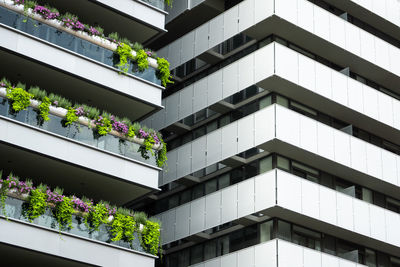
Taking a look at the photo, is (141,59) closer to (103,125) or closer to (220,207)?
(103,125)

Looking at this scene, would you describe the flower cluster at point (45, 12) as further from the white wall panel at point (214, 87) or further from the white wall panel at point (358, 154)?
the white wall panel at point (358, 154)

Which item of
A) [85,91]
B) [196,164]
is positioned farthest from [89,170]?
[196,164]

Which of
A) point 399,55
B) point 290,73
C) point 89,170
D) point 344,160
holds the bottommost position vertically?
point 89,170

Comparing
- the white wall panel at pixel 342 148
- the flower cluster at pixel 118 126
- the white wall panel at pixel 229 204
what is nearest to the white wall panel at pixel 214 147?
the white wall panel at pixel 229 204

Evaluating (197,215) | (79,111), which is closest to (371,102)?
(197,215)

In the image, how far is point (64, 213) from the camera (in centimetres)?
2906

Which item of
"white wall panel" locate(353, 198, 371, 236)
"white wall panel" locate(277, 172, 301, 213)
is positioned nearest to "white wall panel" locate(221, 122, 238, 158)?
"white wall panel" locate(277, 172, 301, 213)

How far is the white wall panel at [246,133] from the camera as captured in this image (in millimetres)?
34287

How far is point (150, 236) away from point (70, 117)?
548cm

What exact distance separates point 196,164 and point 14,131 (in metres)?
10.0

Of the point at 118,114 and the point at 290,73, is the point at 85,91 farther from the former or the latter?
the point at 290,73

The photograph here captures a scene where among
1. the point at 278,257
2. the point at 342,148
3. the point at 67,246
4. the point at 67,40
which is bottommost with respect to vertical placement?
the point at 67,246

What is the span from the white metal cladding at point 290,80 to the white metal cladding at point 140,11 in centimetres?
359

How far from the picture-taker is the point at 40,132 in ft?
98.6
